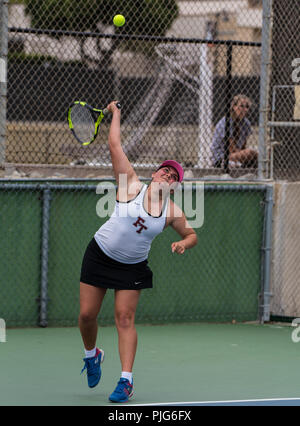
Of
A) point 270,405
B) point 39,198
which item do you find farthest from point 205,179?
point 270,405

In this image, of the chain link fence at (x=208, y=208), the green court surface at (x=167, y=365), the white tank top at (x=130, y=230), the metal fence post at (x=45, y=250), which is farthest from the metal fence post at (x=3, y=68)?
the white tank top at (x=130, y=230)

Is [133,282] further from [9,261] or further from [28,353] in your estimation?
[9,261]

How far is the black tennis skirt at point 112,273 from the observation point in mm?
5762

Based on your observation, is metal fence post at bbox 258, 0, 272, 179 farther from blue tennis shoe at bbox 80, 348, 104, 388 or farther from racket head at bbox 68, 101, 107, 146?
blue tennis shoe at bbox 80, 348, 104, 388

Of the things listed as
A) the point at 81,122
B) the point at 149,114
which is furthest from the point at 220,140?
the point at 81,122

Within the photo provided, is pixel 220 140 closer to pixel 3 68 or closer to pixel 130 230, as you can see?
pixel 3 68

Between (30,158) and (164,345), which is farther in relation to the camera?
(30,158)

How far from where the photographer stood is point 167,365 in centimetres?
693

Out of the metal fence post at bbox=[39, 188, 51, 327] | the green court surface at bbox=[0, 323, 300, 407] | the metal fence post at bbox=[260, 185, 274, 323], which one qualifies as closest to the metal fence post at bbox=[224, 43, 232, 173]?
the metal fence post at bbox=[260, 185, 274, 323]

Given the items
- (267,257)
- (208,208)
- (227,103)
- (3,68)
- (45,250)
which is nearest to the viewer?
(3,68)

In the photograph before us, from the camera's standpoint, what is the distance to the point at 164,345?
25.5 ft

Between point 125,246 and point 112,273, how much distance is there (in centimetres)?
21

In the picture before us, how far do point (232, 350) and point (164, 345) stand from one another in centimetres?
62

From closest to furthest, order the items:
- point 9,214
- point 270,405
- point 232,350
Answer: point 270,405
point 232,350
point 9,214
